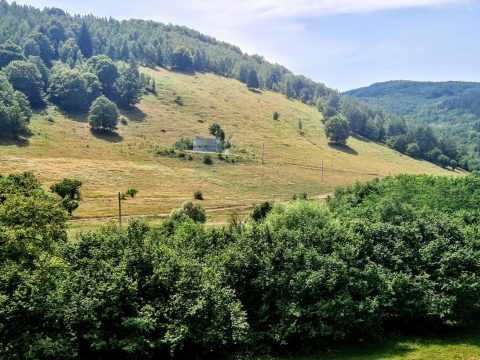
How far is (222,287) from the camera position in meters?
33.1

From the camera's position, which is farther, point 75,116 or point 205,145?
point 75,116

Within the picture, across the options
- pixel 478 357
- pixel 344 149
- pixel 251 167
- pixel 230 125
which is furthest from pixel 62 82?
pixel 478 357

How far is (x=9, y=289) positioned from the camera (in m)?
28.1

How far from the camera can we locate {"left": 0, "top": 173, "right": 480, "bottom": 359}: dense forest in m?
27.9

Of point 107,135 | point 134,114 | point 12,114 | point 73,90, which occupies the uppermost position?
point 73,90

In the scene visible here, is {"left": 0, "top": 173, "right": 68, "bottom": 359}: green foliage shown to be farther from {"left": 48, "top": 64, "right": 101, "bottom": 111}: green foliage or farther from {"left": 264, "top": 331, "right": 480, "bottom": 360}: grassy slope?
{"left": 48, "top": 64, "right": 101, "bottom": 111}: green foliage

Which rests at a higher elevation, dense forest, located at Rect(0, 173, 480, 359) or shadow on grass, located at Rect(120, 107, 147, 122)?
shadow on grass, located at Rect(120, 107, 147, 122)

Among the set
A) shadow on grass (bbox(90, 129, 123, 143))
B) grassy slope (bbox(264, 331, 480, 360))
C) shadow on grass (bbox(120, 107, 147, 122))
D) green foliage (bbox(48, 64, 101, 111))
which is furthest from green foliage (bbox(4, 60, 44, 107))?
grassy slope (bbox(264, 331, 480, 360))

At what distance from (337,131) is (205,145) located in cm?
6304

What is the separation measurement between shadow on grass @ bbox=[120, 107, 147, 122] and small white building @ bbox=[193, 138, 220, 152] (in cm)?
3534

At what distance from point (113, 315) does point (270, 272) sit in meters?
11.4

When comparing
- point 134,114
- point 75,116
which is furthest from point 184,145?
point 75,116

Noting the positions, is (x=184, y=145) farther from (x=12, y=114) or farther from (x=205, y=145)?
(x=12, y=114)

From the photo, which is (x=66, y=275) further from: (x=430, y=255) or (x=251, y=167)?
(x=251, y=167)
